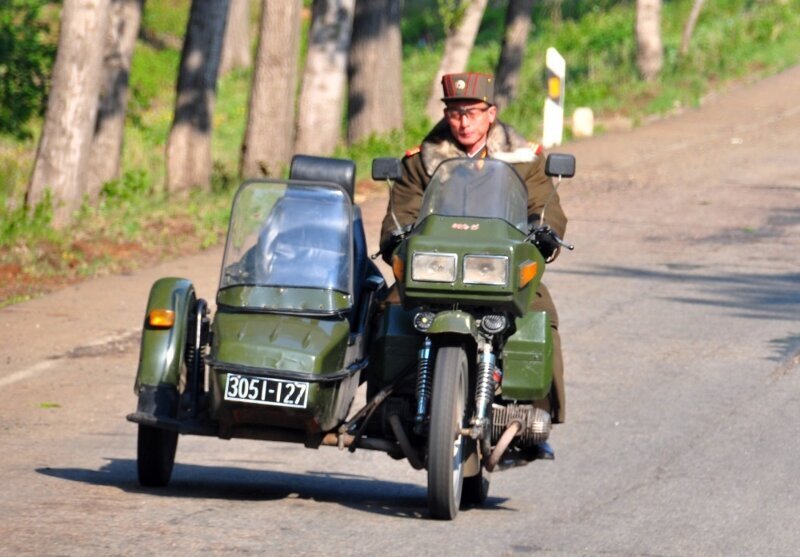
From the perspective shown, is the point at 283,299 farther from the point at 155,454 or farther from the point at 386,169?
the point at 155,454

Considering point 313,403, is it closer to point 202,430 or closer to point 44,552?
point 202,430

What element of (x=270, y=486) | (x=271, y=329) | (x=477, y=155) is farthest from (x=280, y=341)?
(x=270, y=486)

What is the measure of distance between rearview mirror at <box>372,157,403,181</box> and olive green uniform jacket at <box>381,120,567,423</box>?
0.31 metres

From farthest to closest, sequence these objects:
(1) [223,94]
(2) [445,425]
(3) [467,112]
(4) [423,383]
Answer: (1) [223,94]
(3) [467,112]
(4) [423,383]
(2) [445,425]

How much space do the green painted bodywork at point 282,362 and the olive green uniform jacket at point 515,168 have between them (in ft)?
2.31

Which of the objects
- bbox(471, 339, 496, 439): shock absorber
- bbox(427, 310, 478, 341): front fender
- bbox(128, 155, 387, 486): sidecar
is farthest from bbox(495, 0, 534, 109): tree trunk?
bbox(427, 310, 478, 341): front fender

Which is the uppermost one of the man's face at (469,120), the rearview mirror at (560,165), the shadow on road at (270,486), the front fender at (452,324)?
the man's face at (469,120)

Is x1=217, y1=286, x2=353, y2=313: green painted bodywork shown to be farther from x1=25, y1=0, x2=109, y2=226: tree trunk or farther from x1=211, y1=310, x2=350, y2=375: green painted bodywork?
x1=25, y1=0, x2=109, y2=226: tree trunk

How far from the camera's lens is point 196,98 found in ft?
73.3

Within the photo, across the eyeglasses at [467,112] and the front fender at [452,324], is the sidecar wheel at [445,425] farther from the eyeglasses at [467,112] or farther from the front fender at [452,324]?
the eyeglasses at [467,112]

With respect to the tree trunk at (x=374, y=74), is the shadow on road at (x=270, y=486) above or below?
below

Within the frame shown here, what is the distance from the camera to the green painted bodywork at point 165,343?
25.6 feet

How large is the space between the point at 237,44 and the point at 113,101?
30.0 meters

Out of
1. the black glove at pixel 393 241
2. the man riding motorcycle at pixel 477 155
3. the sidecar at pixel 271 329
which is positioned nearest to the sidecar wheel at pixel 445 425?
the sidecar at pixel 271 329
